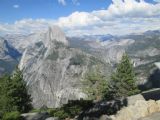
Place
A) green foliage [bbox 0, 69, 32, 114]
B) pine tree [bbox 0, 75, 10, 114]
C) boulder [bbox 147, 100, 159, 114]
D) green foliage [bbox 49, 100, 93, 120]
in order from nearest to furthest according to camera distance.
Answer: boulder [bbox 147, 100, 159, 114], green foliage [bbox 49, 100, 93, 120], pine tree [bbox 0, 75, 10, 114], green foliage [bbox 0, 69, 32, 114]

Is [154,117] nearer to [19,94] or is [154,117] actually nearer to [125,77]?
[19,94]

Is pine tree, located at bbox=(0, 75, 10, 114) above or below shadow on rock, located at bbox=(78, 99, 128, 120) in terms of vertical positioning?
above

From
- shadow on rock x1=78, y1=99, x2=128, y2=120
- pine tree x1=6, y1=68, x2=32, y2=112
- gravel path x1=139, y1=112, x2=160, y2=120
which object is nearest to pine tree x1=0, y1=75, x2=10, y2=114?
pine tree x1=6, y1=68, x2=32, y2=112

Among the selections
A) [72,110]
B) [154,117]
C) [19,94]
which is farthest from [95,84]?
[154,117]

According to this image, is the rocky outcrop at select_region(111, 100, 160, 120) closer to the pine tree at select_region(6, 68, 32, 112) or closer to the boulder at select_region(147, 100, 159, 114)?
the boulder at select_region(147, 100, 159, 114)

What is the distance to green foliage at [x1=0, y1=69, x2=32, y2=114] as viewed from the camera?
275 ft

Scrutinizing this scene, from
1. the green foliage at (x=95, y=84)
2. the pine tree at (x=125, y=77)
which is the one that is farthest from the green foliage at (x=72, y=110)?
the pine tree at (x=125, y=77)

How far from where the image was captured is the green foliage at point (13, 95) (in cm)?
8396

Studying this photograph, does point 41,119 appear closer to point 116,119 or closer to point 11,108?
point 116,119

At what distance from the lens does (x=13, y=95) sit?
8969 centimetres

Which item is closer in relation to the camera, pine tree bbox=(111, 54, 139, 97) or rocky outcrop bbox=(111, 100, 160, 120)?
rocky outcrop bbox=(111, 100, 160, 120)

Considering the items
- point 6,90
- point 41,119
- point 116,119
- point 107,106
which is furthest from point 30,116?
point 6,90

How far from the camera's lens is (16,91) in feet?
307

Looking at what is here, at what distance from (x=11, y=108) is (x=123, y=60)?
3910cm
